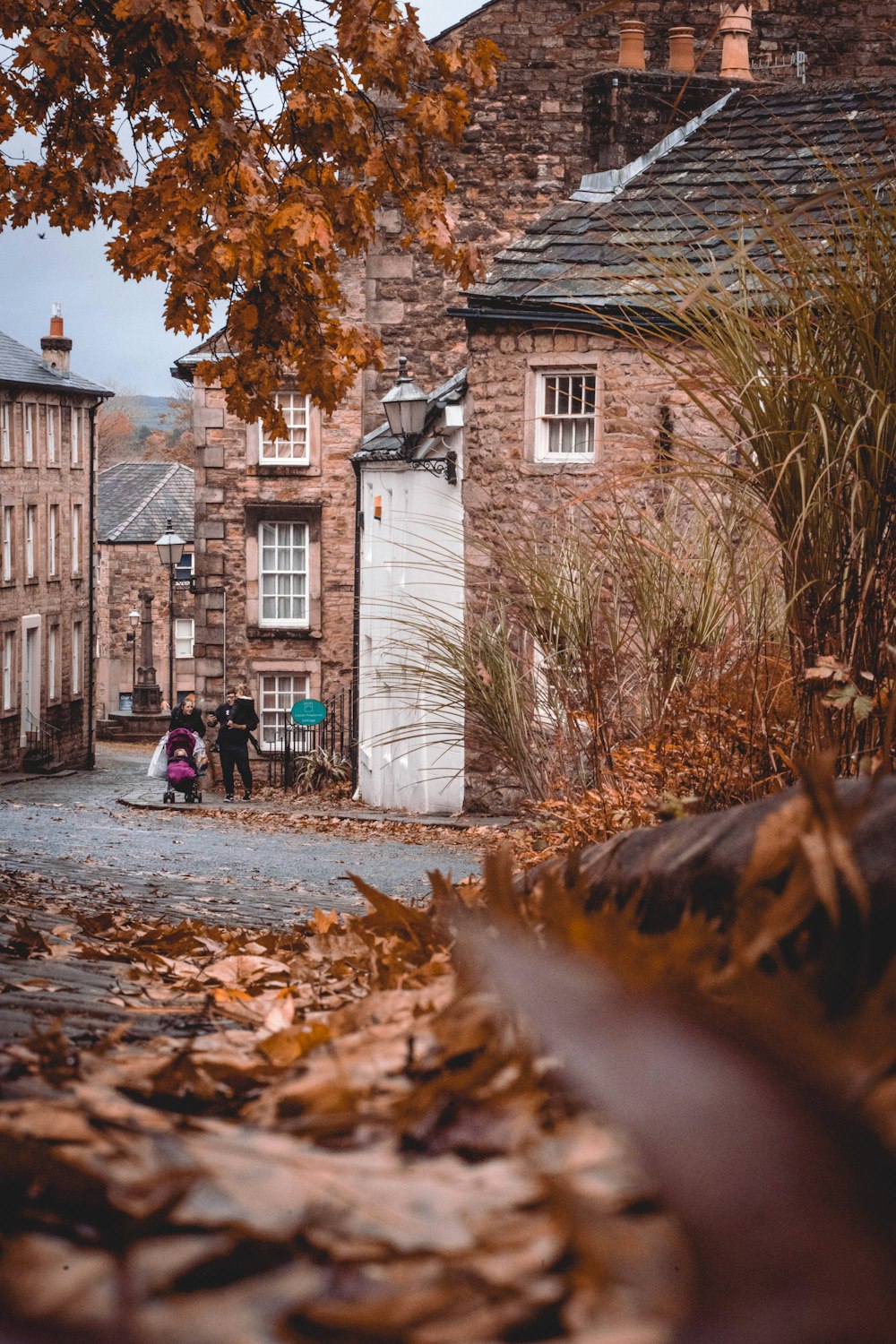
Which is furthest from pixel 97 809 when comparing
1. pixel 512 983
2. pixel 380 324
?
pixel 512 983

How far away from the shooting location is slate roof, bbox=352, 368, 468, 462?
16344 millimetres

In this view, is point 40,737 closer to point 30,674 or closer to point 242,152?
point 30,674

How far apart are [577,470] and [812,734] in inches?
439

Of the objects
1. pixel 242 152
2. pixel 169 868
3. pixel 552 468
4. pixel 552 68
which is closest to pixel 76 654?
pixel 552 68

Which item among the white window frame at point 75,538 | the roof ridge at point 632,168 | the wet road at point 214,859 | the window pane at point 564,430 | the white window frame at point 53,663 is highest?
the roof ridge at point 632,168

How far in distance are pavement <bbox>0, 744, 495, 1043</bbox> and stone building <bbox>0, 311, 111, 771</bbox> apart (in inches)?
528

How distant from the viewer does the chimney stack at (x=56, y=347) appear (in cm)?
3969

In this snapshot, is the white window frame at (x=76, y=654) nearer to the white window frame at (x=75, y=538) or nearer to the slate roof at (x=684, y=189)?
the white window frame at (x=75, y=538)

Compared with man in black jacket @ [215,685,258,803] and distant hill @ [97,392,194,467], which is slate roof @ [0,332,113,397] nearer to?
man in black jacket @ [215,685,258,803]

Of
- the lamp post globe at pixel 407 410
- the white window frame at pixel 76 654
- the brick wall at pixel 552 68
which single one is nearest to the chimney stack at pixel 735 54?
the brick wall at pixel 552 68

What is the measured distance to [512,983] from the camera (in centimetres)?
145

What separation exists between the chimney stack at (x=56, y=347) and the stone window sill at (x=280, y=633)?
49.3ft

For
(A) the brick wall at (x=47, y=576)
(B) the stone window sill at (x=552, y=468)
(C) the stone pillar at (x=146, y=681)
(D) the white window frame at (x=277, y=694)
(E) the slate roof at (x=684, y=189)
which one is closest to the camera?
(E) the slate roof at (x=684, y=189)

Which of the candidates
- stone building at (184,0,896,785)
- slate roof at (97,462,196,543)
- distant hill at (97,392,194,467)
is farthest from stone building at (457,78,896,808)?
distant hill at (97,392,194,467)
